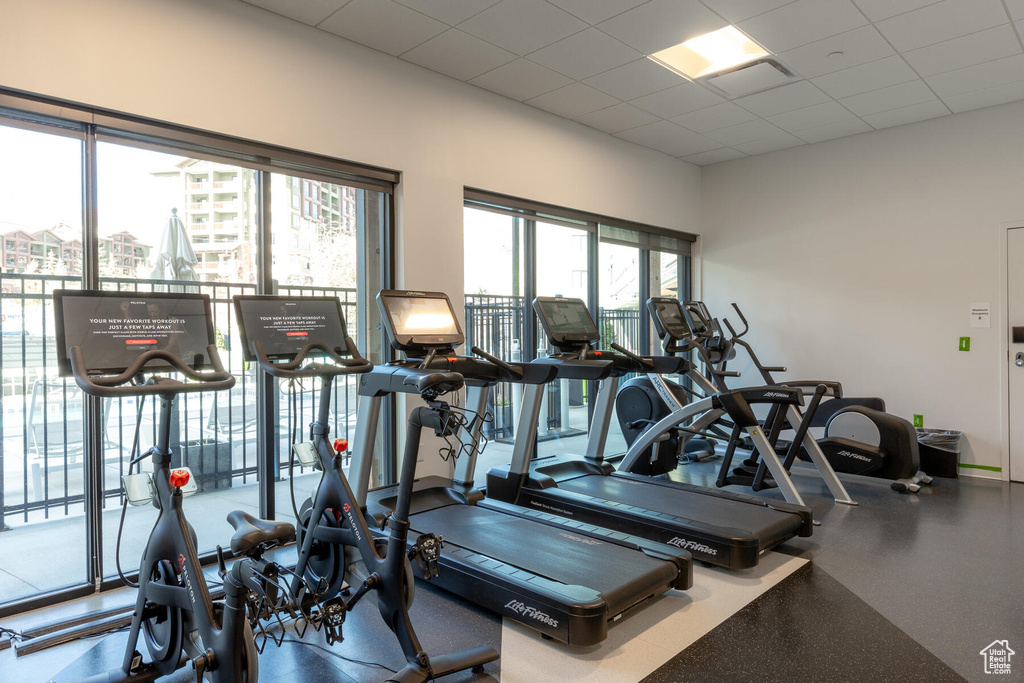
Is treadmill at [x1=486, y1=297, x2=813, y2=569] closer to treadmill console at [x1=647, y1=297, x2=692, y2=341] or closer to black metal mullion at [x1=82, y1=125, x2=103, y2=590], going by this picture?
treadmill console at [x1=647, y1=297, x2=692, y2=341]

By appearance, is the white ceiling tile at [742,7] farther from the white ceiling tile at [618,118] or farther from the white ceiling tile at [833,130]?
the white ceiling tile at [833,130]

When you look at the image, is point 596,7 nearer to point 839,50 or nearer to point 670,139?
point 839,50

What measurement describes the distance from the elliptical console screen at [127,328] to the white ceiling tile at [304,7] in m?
2.00

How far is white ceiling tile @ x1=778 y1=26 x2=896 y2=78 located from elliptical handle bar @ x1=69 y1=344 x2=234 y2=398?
4.08 meters

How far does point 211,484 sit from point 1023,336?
A: 621cm

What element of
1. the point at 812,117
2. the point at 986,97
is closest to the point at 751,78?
the point at 812,117

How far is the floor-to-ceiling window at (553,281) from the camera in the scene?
5.10 m

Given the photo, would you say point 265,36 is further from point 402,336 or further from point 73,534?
point 73,534

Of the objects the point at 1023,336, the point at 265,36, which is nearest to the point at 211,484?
the point at 265,36

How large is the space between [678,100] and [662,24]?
4.42 ft

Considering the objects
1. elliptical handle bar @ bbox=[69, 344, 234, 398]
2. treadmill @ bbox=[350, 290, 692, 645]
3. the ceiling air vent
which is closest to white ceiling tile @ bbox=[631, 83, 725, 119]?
the ceiling air vent

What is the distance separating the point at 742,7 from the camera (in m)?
3.61

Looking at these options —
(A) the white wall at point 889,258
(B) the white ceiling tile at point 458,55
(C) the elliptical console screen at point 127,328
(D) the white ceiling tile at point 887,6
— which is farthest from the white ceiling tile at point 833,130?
(C) the elliptical console screen at point 127,328

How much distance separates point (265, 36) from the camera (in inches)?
139
